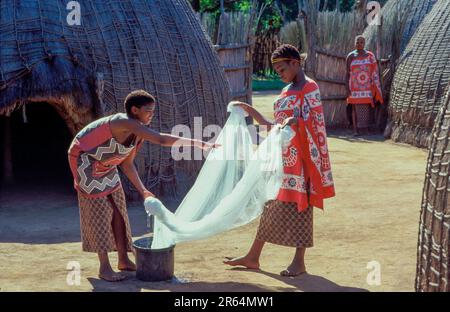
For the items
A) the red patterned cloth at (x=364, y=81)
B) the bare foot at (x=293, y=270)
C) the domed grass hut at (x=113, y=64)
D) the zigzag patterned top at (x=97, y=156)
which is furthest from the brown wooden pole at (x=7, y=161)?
the red patterned cloth at (x=364, y=81)

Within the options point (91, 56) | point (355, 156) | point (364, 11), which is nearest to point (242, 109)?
point (91, 56)

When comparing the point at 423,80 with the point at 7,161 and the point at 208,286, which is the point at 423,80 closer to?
the point at 7,161

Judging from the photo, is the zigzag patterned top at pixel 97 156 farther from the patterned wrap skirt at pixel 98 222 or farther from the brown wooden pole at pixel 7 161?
the brown wooden pole at pixel 7 161

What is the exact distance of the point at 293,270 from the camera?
17.9ft

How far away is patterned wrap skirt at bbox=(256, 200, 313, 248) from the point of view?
17.9ft

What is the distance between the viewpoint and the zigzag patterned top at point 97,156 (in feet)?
16.9

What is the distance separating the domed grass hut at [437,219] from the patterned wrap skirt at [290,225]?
A: 4.03ft

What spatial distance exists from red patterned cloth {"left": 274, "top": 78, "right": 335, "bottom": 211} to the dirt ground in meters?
0.59

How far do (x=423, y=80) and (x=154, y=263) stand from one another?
7.38m

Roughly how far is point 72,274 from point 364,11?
986cm

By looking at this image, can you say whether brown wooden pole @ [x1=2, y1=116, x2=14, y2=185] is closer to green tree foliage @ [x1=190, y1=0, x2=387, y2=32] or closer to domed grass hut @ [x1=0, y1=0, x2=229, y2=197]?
domed grass hut @ [x1=0, y1=0, x2=229, y2=197]

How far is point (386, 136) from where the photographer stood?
12664mm

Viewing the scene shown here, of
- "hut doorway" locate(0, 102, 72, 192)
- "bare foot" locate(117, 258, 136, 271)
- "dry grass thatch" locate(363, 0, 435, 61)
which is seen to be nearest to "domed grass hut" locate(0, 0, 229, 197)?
"hut doorway" locate(0, 102, 72, 192)
